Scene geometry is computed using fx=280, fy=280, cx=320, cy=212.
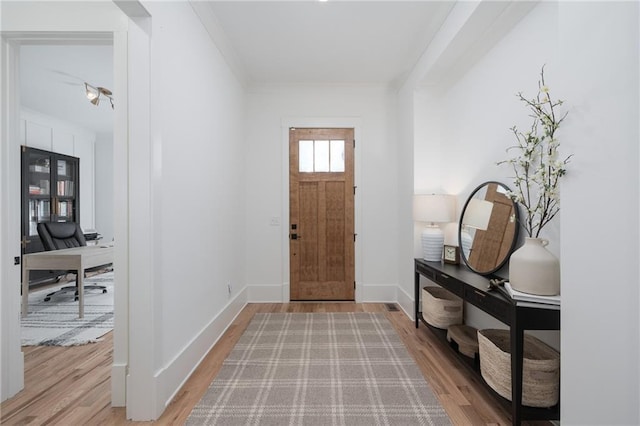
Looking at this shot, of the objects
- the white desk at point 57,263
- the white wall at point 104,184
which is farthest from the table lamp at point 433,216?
the white wall at point 104,184

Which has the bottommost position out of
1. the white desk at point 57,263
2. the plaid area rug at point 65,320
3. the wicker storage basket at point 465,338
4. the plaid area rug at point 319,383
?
the plaid area rug at point 65,320

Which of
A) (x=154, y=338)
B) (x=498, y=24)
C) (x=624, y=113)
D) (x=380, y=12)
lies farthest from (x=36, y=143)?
(x=624, y=113)

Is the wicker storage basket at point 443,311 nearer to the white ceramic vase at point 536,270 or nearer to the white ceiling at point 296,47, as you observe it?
the white ceramic vase at point 536,270

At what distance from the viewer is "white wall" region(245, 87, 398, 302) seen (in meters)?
3.77

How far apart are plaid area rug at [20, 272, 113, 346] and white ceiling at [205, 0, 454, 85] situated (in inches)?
124

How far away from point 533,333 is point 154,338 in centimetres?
232

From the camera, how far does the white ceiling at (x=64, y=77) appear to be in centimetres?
302

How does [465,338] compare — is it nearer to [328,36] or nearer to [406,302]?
[406,302]

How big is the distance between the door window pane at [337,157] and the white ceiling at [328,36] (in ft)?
2.66

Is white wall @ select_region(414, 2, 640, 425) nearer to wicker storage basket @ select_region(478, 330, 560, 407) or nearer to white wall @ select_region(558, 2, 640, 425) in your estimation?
white wall @ select_region(558, 2, 640, 425)

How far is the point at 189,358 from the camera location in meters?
2.04

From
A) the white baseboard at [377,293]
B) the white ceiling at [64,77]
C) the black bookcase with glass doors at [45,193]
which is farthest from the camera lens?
the black bookcase with glass doors at [45,193]

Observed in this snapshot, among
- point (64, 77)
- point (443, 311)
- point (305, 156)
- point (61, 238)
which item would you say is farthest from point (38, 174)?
point (443, 311)

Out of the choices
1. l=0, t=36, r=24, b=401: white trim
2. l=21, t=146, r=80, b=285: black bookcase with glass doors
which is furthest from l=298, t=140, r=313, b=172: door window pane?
l=21, t=146, r=80, b=285: black bookcase with glass doors
